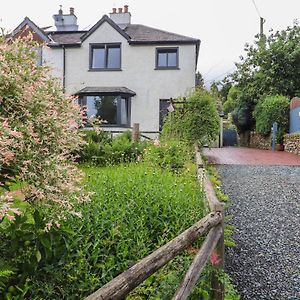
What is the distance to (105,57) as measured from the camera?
19906 millimetres

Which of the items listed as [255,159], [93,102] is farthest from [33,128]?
[93,102]

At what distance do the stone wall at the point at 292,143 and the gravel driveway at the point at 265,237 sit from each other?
7201mm

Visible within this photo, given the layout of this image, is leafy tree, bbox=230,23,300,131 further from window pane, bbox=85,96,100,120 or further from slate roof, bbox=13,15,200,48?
window pane, bbox=85,96,100,120

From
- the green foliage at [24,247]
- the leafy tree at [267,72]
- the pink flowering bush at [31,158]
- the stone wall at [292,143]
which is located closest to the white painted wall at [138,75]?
the stone wall at [292,143]

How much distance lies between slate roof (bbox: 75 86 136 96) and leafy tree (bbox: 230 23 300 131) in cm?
820

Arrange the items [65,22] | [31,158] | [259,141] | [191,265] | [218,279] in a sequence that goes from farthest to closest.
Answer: [65,22] < [259,141] < [218,279] < [191,265] < [31,158]

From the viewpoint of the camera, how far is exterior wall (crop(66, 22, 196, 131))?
63.0ft

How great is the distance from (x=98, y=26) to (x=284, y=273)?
58.4 feet

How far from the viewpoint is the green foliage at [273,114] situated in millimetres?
19500

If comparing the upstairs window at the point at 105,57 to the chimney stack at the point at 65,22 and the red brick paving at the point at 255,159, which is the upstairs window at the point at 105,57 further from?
the red brick paving at the point at 255,159

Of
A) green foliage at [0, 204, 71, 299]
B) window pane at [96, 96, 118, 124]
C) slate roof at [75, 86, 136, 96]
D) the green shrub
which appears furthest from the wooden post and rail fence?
window pane at [96, 96, 118, 124]

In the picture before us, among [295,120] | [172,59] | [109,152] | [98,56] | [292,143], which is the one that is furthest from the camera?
[98,56]

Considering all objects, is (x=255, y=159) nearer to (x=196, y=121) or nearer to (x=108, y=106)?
(x=196, y=121)

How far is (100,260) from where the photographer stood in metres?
3.29
